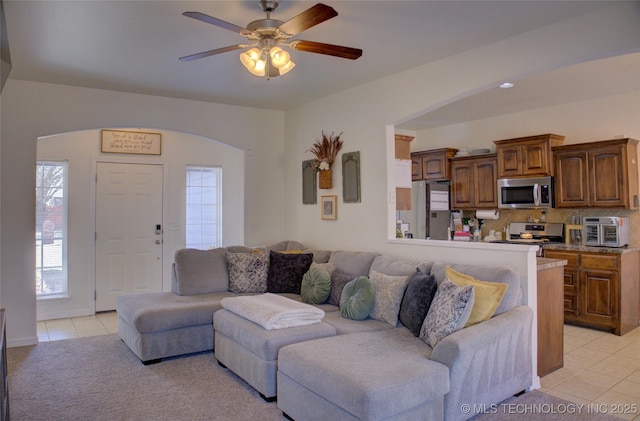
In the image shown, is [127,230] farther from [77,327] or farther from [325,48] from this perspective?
[325,48]

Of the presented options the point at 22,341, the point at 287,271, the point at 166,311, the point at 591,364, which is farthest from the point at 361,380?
the point at 22,341

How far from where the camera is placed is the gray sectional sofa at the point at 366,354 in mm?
2357

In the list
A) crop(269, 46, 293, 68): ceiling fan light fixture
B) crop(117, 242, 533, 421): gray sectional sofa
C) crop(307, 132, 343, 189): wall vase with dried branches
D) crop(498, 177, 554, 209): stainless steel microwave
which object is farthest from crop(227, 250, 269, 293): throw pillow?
crop(498, 177, 554, 209): stainless steel microwave

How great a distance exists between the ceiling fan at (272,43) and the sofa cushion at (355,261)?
1.93 metres

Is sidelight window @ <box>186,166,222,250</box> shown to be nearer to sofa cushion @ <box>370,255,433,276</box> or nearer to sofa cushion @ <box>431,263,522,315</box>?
sofa cushion @ <box>370,255,433,276</box>

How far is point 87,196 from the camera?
5766 millimetres

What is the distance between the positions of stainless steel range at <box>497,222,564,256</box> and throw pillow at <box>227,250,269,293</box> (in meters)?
3.21

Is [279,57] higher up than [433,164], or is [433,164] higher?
[279,57]

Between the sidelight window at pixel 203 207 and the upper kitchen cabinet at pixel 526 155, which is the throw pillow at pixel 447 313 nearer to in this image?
the upper kitchen cabinet at pixel 526 155

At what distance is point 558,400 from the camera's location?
309 centimetres

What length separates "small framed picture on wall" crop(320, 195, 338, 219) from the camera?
5.07m

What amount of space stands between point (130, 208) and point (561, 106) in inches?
227

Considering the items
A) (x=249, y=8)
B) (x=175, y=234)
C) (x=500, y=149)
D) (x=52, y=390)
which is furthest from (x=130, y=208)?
(x=500, y=149)

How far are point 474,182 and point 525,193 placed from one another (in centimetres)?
81
